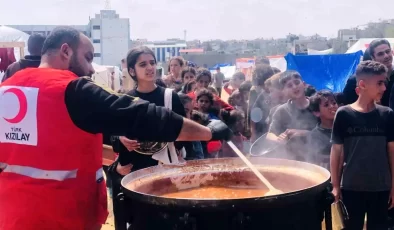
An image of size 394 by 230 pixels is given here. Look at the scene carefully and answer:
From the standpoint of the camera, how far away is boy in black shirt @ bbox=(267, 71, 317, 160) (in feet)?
14.7

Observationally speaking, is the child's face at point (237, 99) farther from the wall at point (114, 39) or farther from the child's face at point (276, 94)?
the wall at point (114, 39)

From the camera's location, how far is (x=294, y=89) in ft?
15.9

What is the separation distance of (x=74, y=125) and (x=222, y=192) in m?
1.11

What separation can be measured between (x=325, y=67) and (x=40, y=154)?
24.9 feet

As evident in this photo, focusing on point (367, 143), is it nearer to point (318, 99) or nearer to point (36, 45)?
point (318, 99)

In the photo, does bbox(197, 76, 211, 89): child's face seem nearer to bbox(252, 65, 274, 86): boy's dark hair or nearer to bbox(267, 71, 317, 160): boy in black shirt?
bbox(252, 65, 274, 86): boy's dark hair

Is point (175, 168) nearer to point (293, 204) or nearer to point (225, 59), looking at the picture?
point (293, 204)

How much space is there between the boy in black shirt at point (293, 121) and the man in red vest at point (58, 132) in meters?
1.95

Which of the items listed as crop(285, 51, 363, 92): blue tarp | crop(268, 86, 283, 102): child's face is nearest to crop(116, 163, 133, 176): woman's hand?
crop(268, 86, 283, 102): child's face

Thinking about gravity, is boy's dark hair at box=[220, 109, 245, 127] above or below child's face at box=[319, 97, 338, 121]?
below

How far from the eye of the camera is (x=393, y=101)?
183 inches

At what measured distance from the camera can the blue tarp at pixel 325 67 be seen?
9281mm

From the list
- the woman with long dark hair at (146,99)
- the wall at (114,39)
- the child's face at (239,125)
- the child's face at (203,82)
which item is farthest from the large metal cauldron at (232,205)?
the wall at (114,39)

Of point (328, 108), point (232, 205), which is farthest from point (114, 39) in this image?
point (232, 205)
